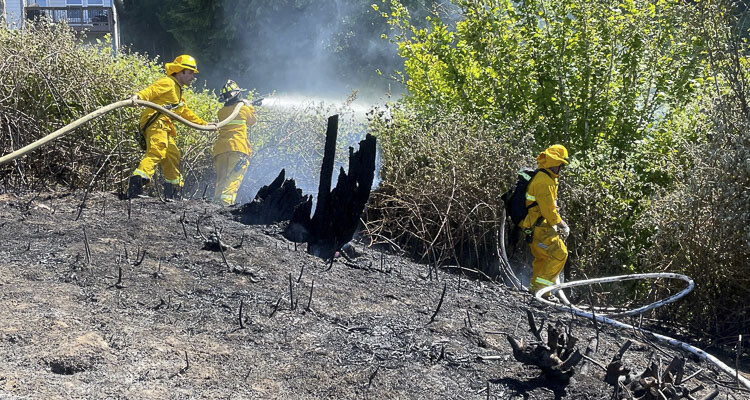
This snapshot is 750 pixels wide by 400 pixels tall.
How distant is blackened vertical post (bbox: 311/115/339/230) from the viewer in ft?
20.1

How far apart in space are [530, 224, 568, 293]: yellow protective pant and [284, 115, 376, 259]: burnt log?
2.04 meters

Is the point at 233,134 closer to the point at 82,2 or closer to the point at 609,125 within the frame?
the point at 609,125

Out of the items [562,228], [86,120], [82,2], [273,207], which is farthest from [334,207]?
[82,2]

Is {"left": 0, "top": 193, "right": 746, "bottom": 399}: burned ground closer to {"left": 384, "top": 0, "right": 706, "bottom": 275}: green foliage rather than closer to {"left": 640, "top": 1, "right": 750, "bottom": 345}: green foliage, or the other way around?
{"left": 640, "top": 1, "right": 750, "bottom": 345}: green foliage

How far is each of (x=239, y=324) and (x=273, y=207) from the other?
254 cm

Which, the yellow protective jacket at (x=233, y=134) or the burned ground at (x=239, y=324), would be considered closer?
the burned ground at (x=239, y=324)

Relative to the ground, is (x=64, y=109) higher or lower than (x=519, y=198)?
higher

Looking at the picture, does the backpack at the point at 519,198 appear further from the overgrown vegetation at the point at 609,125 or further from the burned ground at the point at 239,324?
the burned ground at the point at 239,324

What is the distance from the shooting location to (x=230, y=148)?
9.11m

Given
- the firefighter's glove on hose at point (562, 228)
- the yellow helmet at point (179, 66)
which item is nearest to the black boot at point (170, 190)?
the yellow helmet at point (179, 66)

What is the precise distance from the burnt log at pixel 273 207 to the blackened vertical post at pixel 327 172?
228 millimetres

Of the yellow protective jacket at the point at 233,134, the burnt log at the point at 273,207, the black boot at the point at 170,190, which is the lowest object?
the burnt log at the point at 273,207

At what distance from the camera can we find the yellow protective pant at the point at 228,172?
362 inches

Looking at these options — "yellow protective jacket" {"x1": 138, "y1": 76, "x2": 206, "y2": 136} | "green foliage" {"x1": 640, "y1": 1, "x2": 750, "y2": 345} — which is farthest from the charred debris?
"green foliage" {"x1": 640, "y1": 1, "x2": 750, "y2": 345}
